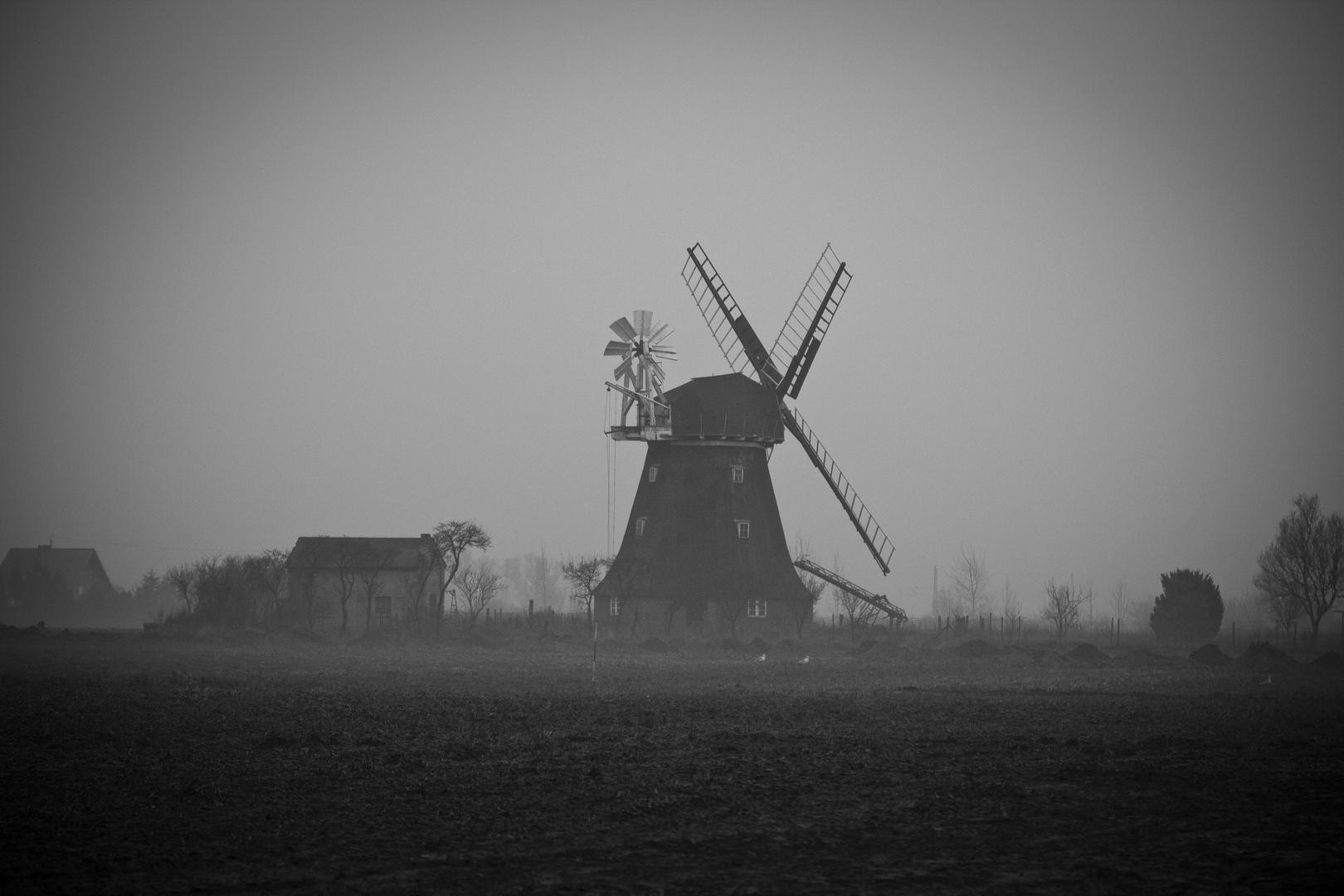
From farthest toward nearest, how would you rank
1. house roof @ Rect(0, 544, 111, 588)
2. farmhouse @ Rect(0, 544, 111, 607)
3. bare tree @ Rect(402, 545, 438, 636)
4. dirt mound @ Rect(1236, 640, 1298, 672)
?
1. house roof @ Rect(0, 544, 111, 588)
2. farmhouse @ Rect(0, 544, 111, 607)
3. bare tree @ Rect(402, 545, 438, 636)
4. dirt mound @ Rect(1236, 640, 1298, 672)

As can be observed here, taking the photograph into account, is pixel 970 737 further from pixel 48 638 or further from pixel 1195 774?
pixel 48 638

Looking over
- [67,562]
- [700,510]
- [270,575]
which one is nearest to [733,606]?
[700,510]

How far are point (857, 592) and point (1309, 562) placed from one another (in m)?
20.2

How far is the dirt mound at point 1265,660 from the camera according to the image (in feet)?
122

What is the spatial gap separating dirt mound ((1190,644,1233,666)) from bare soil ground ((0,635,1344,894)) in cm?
1250

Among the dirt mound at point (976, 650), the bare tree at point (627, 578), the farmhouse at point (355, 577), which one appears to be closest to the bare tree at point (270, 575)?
the farmhouse at point (355, 577)

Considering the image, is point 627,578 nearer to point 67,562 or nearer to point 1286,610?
point 1286,610

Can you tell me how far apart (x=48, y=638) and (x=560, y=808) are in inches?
1943

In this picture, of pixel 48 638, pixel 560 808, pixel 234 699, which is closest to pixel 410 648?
pixel 48 638

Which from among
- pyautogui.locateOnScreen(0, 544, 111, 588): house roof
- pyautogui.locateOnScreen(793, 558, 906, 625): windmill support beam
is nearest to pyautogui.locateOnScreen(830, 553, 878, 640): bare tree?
pyautogui.locateOnScreen(793, 558, 906, 625): windmill support beam

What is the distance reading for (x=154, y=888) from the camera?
10.2 meters

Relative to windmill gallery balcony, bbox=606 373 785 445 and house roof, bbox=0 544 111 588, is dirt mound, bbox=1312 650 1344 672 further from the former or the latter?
house roof, bbox=0 544 111 588

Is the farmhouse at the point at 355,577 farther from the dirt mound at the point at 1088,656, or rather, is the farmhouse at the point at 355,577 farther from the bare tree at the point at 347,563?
the dirt mound at the point at 1088,656

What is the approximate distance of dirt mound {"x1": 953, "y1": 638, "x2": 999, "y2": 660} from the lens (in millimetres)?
44753
